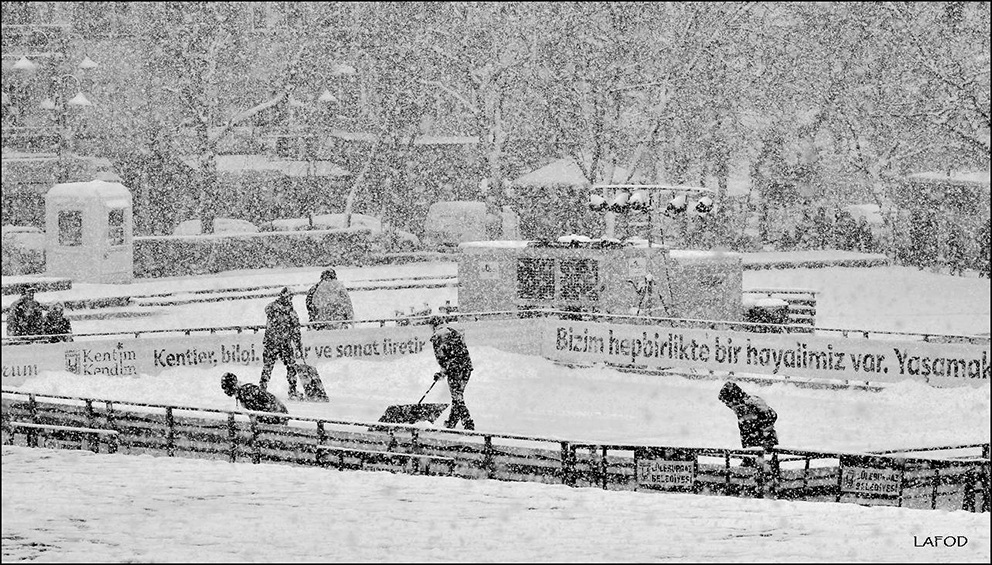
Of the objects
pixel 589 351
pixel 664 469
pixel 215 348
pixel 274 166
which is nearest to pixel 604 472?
pixel 664 469

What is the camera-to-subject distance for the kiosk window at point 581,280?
3108cm

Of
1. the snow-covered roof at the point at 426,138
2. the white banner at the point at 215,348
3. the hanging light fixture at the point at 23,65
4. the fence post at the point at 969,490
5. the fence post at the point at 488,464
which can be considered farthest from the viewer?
the snow-covered roof at the point at 426,138

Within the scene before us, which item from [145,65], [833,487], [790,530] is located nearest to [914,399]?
[833,487]

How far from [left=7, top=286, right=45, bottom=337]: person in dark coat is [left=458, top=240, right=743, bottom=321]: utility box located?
29.0ft

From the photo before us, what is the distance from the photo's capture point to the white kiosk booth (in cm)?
4050

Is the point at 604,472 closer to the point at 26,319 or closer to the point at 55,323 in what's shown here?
the point at 55,323

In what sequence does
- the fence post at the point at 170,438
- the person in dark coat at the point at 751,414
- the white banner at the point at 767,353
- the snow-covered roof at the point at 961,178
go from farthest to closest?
the snow-covered roof at the point at 961,178 < the white banner at the point at 767,353 < the fence post at the point at 170,438 < the person in dark coat at the point at 751,414

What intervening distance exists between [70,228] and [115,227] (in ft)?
3.76

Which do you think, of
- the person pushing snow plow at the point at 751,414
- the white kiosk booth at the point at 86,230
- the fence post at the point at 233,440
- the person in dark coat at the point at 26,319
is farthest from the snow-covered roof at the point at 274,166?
the person pushing snow plow at the point at 751,414

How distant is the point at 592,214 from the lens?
54062 mm

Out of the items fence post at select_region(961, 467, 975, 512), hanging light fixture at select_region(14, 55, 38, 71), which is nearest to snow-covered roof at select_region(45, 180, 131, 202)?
hanging light fixture at select_region(14, 55, 38, 71)

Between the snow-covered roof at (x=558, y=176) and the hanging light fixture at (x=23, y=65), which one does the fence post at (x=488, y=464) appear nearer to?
the hanging light fixture at (x=23, y=65)

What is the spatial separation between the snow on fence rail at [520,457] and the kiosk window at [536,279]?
11.0 metres

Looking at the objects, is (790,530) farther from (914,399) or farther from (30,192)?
(30,192)
